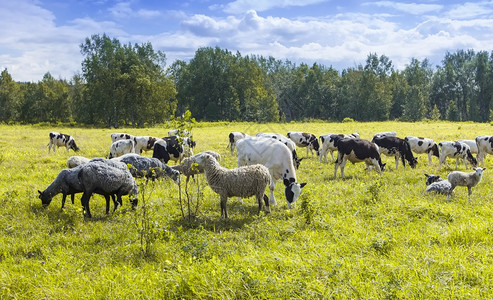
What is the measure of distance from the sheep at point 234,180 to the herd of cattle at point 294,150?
1280 mm

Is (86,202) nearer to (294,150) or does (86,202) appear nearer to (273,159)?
(273,159)

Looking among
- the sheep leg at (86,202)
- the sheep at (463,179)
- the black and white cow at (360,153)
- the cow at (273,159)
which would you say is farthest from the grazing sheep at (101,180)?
the sheep at (463,179)

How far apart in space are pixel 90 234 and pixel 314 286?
222 inches

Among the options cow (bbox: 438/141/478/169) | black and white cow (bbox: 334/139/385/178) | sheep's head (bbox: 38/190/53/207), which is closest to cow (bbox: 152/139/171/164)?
sheep's head (bbox: 38/190/53/207)

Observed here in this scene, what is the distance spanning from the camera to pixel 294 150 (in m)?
17.0

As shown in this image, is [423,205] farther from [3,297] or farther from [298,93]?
[298,93]

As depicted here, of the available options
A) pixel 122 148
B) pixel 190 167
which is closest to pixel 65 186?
pixel 190 167

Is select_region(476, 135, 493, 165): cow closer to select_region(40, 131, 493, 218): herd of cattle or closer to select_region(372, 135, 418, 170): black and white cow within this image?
select_region(40, 131, 493, 218): herd of cattle

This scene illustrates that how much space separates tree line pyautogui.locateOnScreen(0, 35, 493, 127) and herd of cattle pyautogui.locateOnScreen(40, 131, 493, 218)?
1448 inches

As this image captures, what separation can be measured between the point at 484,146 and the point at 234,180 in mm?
16312

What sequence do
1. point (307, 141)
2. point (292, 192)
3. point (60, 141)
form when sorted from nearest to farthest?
1. point (292, 192)
2. point (60, 141)
3. point (307, 141)

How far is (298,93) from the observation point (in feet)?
320

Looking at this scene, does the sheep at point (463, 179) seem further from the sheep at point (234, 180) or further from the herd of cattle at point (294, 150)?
A: the sheep at point (234, 180)

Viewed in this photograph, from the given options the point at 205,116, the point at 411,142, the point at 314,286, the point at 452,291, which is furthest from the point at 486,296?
the point at 205,116
